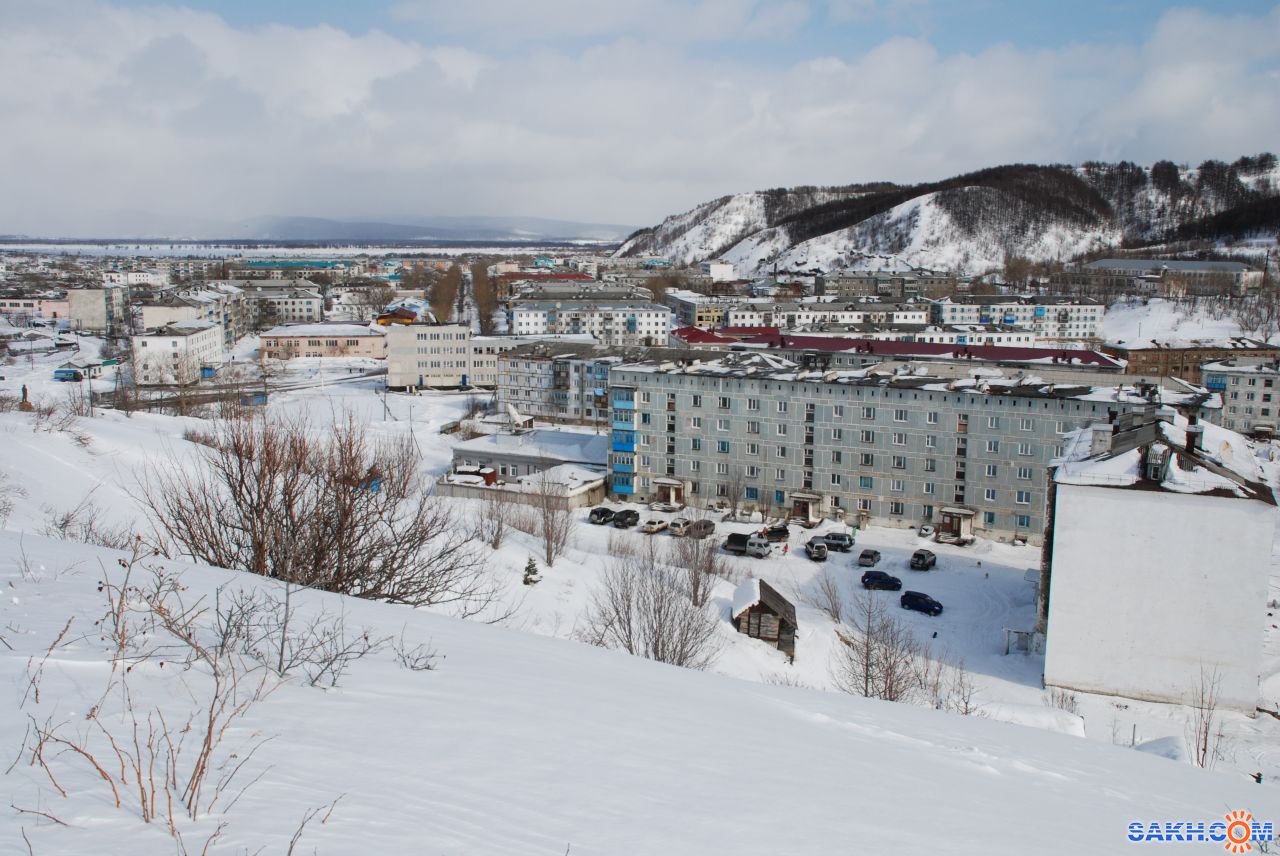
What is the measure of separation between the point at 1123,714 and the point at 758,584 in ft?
17.6

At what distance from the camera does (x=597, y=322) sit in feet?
186

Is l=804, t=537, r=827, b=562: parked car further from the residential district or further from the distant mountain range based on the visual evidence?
the distant mountain range

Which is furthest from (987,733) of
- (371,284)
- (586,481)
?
(371,284)

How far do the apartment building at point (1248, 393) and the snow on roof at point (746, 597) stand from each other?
29.3 metres

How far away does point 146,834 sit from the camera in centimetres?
223

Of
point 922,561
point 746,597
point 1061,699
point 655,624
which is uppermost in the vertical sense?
point 655,624

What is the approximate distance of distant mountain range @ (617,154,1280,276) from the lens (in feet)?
319

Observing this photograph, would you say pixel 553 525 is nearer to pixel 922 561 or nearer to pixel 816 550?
pixel 816 550

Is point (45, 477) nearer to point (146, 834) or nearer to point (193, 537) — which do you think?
point (193, 537)

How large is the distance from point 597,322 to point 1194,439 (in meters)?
45.1

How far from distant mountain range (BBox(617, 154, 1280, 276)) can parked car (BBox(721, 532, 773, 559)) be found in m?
71.7

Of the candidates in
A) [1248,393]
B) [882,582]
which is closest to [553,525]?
[882,582]

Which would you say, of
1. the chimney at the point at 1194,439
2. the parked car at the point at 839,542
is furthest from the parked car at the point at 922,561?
the chimney at the point at 1194,439

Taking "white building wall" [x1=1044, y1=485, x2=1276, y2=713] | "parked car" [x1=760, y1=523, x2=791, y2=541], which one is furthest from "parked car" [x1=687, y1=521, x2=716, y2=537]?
"white building wall" [x1=1044, y1=485, x2=1276, y2=713]
